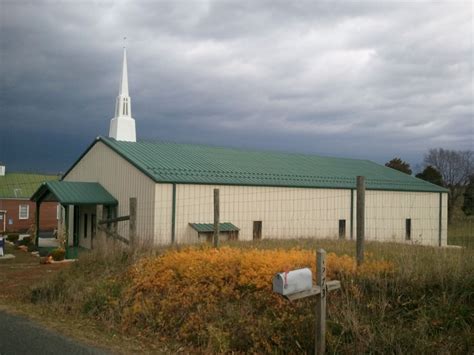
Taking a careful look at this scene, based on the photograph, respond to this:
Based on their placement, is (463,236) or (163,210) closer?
(463,236)

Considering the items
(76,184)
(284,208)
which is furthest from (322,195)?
(76,184)

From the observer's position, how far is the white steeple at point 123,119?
Answer: 1129 inches

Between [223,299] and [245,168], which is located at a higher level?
[245,168]

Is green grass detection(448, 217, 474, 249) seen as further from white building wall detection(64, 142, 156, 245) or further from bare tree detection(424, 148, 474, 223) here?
bare tree detection(424, 148, 474, 223)

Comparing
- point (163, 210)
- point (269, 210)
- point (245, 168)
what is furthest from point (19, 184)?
point (269, 210)

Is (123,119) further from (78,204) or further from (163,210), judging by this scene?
(163,210)

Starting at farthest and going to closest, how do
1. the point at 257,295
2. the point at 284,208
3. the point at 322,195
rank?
the point at 322,195, the point at 284,208, the point at 257,295

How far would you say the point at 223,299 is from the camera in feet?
26.0

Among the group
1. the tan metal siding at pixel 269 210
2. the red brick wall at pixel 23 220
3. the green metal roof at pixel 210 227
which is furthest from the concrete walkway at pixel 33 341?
the red brick wall at pixel 23 220

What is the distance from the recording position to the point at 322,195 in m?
26.7

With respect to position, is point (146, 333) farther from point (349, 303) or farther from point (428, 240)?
point (428, 240)

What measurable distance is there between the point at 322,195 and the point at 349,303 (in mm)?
20456

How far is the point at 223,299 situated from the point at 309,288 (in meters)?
2.46

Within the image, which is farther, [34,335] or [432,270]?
[34,335]
